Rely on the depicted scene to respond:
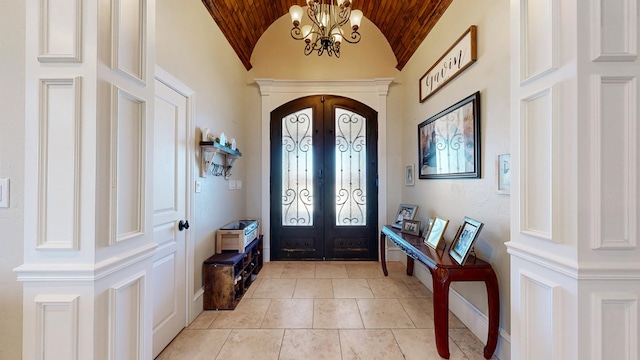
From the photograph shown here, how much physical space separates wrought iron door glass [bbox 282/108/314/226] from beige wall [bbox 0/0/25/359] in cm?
307

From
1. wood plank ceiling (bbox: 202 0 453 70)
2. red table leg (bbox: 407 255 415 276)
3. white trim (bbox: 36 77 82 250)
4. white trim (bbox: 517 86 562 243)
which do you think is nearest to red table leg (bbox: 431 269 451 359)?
white trim (bbox: 517 86 562 243)

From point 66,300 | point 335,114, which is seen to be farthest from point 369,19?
point 66,300

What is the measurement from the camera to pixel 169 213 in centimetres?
200

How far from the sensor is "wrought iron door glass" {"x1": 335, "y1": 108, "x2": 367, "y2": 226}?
13.2ft

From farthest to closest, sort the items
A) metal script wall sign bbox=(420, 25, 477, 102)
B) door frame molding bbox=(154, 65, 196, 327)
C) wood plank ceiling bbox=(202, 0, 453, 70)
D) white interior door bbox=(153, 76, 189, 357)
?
wood plank ceiling bbox=(202, 0, 453, 70) → door frame molding bbox=(154, 65, 196, 327) → metal script wall sign bbox=(420, 25, 477, 102) → white interior door bbox=(153, 76, 189, 357)

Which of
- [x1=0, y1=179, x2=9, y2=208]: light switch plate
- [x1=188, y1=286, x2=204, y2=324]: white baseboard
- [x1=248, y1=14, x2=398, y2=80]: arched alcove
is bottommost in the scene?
[x1=188, y1=286, x2=204, y2=324]: white baseboard

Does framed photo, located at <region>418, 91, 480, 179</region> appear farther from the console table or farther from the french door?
the french door

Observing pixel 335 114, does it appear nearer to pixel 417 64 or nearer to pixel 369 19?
pixel 417 64

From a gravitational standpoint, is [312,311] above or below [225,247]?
below

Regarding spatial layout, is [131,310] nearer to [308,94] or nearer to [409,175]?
[409,175]
